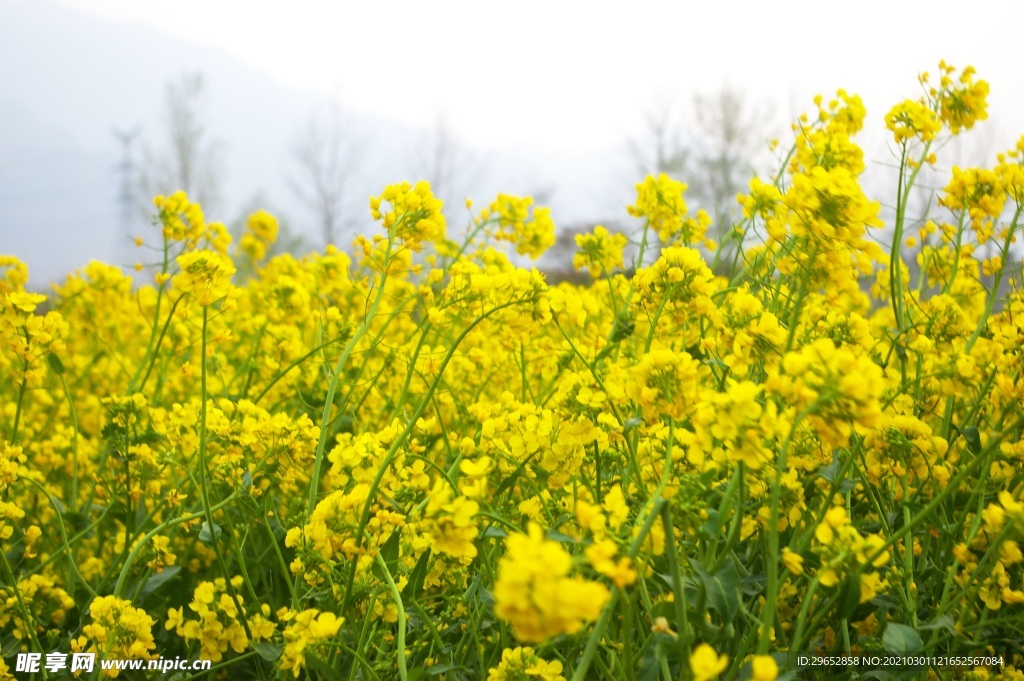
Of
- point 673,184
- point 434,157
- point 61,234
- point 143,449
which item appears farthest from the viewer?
point 61,234

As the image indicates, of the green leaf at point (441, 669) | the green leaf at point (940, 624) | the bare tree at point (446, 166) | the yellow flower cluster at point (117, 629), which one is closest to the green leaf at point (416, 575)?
the green leaf at point (441, 669)

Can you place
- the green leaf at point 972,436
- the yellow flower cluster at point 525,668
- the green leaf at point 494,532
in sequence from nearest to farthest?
the yellow flower cluster at point 525,668 < the green leaf at point 494,532 < the green leaf at point 972,436

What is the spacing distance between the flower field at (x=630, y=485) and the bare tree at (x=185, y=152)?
18835 mm

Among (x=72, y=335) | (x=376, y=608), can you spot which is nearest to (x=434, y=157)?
(x=72, y=335)

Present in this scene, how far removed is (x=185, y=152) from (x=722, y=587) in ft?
68.1

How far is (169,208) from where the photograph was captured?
212 cm

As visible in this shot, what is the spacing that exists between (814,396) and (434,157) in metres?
17.2

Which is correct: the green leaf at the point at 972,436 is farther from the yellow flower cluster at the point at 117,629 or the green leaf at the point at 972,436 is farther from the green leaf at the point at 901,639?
the yellow flower cluster at the point at 117,629

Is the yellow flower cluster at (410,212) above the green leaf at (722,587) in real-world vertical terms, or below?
above

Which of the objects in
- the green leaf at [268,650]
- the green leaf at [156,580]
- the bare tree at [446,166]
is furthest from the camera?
the bare tree at [446,166]

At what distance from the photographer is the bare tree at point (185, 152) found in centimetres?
1930

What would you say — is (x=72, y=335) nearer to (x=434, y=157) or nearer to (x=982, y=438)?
(x=982, y=438)

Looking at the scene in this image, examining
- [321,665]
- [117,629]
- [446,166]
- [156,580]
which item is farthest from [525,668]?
[446,166]

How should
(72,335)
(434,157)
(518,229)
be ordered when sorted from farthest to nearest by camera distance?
1. (434,157)
2. (72,335)
3. (518,229)
